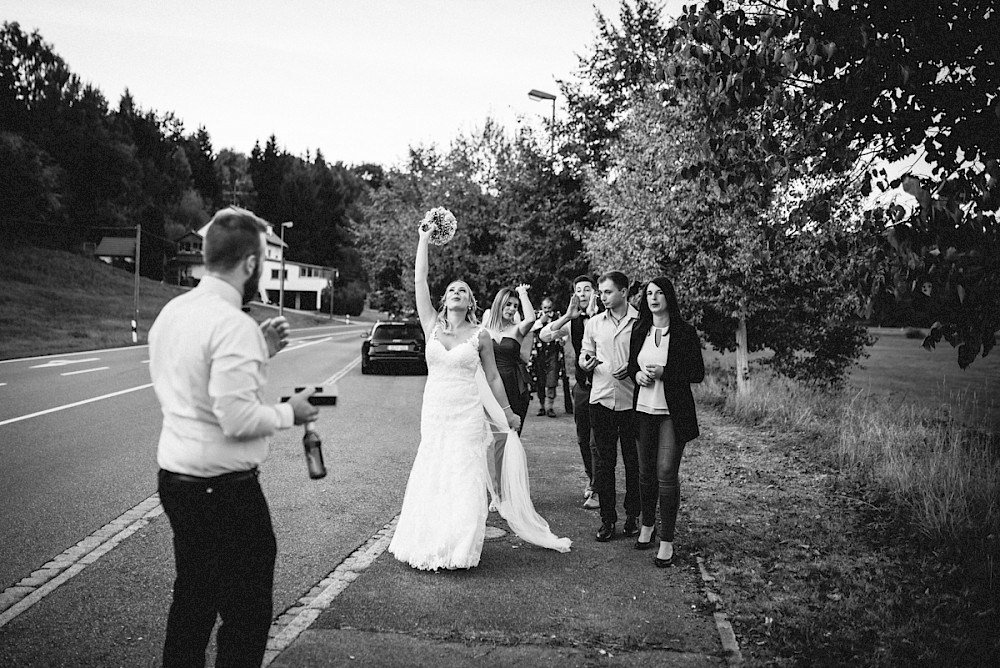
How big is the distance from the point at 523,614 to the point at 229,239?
285 centimetres

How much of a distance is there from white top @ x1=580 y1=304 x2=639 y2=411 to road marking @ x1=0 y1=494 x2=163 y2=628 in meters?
3.91

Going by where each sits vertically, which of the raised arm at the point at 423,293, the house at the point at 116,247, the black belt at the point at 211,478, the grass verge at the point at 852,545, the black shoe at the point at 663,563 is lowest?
the black shoe at the point at 663,563

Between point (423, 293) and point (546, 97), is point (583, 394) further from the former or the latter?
point (546, 97)

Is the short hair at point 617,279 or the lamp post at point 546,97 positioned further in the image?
the lamp post at point 546,97

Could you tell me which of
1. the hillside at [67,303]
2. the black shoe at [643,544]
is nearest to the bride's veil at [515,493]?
the black shoe at [643,544]

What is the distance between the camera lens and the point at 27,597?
463 centimetres

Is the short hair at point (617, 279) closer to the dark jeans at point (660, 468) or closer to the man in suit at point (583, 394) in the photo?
the man in suit at point (583, 394)

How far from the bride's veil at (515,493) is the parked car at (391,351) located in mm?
15867

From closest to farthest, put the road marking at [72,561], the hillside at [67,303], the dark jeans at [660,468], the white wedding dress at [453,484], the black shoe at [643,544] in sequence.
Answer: the road marking at [72,561]
the white wedding dress at [453,484]
the dark jeans at [660,468]
the black shoe at [643,544]
the hillside at [67,303]

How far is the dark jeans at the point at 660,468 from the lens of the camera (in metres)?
5.87

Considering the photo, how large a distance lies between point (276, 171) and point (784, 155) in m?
119

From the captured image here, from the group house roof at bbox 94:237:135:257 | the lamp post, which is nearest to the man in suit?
the lamp post

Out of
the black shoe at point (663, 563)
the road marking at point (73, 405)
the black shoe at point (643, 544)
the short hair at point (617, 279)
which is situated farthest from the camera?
the road marking at point (73, 405)

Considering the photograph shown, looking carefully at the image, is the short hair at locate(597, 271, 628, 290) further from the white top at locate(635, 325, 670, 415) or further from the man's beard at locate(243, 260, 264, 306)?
the man's beard at locate(243, 260, 264, 306)
